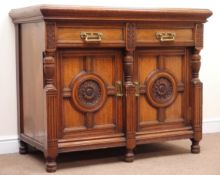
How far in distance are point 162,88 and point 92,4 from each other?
75cm

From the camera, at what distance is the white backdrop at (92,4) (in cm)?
298

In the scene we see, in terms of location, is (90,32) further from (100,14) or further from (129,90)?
(129,90)

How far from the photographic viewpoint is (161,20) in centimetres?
277

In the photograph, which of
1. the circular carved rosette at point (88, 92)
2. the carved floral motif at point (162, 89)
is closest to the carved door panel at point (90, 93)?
the circular carved rosette at point (88, 92)

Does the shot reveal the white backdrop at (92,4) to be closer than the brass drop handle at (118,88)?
No

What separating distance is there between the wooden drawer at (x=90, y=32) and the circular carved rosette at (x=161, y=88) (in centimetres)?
29

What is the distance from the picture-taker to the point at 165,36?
2801 mm

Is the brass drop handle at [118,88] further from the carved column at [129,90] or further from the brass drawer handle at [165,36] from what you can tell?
the brass drawer handle at [165,36]

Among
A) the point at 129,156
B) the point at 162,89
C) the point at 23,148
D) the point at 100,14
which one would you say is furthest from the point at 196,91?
the point at 23,148

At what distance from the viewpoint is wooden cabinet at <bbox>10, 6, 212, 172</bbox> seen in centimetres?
257

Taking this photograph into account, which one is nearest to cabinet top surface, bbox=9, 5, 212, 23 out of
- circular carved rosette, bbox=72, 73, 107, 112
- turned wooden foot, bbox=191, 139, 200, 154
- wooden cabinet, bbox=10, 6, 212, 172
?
wooden cabinet, bbox=10, 6, 212, 172

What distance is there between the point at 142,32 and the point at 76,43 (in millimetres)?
389

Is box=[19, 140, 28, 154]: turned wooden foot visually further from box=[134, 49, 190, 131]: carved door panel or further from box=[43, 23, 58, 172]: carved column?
box=[134, 49, 190, 131]: carved door panel

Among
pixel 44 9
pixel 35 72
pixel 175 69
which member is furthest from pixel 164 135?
pixel 44 9
